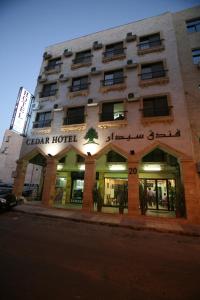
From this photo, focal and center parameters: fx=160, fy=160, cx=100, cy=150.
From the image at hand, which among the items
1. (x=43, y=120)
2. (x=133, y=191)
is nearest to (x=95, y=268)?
(x=133, y=191)

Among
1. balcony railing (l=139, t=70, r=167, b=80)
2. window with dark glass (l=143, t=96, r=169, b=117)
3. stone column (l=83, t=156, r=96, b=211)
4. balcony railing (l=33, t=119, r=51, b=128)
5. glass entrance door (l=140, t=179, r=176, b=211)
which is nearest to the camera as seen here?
stone column (l=83, t=156, r=96, b=211)

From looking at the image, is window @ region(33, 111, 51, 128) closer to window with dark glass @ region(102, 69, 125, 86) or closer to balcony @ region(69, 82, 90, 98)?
balcony @ region(69, 82, 90, 98)

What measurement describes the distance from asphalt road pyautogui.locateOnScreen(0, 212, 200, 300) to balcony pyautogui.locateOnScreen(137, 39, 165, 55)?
15.4 meters

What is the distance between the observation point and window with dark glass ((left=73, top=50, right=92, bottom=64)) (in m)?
17.2

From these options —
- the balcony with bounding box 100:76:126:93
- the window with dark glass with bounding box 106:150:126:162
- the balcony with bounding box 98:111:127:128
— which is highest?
the balcony with bounding box 100:76:126:93

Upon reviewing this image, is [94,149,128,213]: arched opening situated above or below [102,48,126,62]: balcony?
Result: below

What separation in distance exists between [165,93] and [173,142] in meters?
4.22

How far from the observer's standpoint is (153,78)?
44.5 ft

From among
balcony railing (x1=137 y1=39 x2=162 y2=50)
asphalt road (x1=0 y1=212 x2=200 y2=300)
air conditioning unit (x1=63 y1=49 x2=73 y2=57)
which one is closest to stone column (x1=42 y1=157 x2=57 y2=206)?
asphalt road (x1=0 y1=212 x2=200 y2=300)

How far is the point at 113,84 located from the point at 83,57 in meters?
5.81

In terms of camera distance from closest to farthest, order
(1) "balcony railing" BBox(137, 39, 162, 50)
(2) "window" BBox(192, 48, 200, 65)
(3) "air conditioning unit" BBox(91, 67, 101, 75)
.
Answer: (2) "window" BBox(192, 48, 200, 65) < (1) "balcony railing" BBox(137, 39, 162, 50) < (3) "air conditioning unit" BBox(91, 67, 101, 75)

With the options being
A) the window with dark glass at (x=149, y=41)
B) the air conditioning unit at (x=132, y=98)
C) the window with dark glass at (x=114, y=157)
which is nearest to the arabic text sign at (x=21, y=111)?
the window with dark glass at (x=114, y=157)

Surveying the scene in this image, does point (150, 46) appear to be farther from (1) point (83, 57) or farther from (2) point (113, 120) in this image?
(2) point (113, 120)

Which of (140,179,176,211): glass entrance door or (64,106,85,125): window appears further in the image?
(64,106,85,125): window
